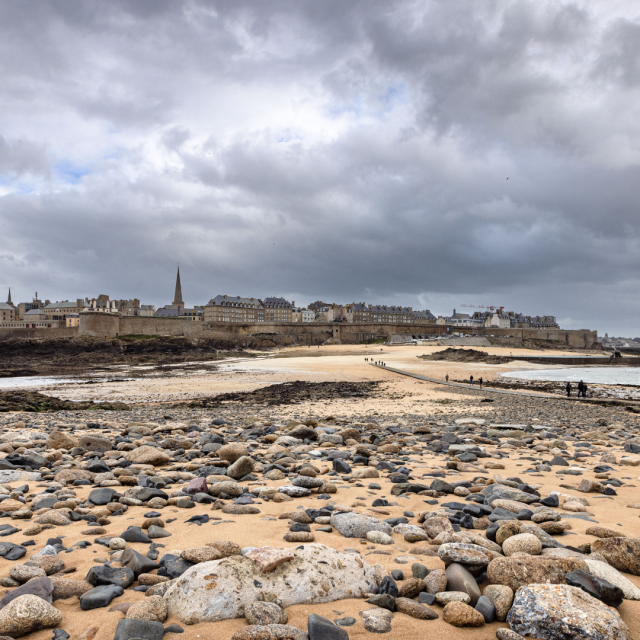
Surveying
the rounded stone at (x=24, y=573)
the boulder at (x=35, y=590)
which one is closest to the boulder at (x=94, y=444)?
the rounded stone at (x=24, y=573)

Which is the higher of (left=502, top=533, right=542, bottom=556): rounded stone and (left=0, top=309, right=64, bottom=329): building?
(left=0, top=309, right=64, bottom=329): building

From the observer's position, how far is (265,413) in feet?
47.1

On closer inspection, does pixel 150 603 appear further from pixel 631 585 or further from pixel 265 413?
pixel 265 413

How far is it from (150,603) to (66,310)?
133 m

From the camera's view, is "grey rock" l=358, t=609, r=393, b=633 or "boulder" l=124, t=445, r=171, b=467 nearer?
"grey rock" l=358, t=609, r=393, b=633

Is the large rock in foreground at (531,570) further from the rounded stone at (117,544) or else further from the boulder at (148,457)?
the boulder at (148,457)

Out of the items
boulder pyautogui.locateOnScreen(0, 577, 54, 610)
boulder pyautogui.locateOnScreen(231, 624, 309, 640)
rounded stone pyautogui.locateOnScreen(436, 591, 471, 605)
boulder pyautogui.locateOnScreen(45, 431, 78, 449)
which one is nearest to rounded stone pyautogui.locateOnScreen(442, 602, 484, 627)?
rounded stone pyautogui.locateOnScreen(436, 591, 471, 605)

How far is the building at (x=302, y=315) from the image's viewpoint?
141550mm

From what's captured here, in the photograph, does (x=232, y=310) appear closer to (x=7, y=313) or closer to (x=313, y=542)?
(x=7, y=313)

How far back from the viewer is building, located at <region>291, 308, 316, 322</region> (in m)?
142

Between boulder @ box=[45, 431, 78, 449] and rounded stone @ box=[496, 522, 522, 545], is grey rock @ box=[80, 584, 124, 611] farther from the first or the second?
boulder @ box=[45, 431, 78, 449]

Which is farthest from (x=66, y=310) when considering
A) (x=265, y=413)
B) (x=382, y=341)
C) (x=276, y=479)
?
(x=276, y=479)

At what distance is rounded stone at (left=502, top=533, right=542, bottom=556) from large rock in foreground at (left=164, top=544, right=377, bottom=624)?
1.07 metres

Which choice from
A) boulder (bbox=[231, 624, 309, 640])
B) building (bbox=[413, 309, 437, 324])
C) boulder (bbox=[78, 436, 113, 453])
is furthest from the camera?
building (bbox=[413, 309, 437, 324])
